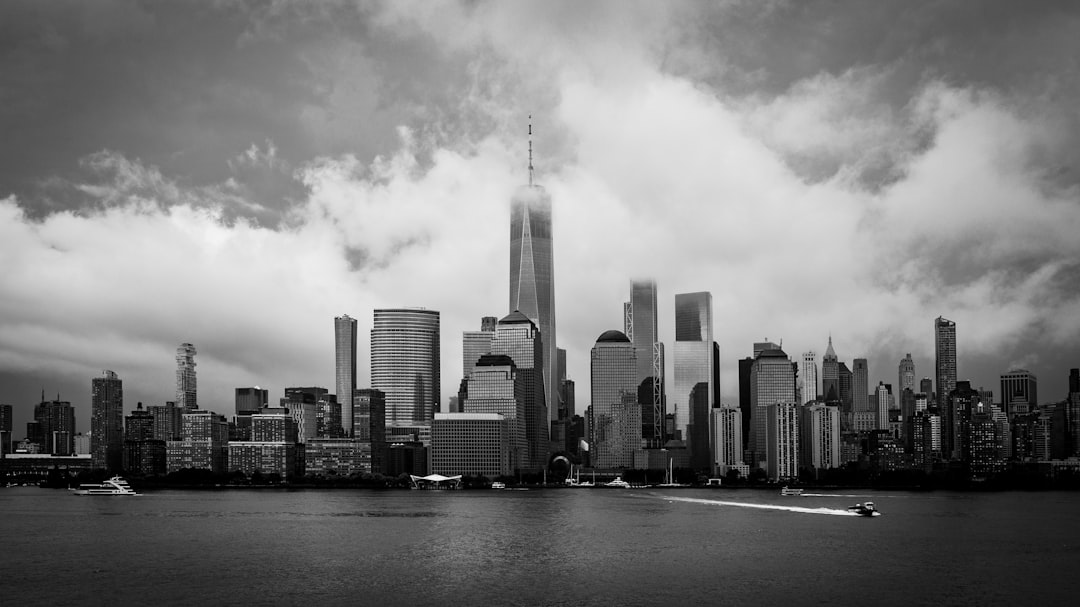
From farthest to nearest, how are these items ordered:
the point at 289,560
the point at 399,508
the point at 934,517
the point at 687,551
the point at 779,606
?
the point at 399,508, the point at 934,517, the point at 687,551, the point at 289,560, the point at 779,606

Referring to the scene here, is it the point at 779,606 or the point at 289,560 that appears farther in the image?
the point at 289,560

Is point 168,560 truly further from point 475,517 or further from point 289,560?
point 475,517

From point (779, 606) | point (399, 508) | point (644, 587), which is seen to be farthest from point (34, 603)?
point (399, 508)

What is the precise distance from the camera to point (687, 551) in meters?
88.2

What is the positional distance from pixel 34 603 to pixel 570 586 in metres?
30.2

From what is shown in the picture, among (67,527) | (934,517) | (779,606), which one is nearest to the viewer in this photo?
(779,606)

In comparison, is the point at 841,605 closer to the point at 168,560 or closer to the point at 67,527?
the point at 168,560

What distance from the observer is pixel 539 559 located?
82.6 metres

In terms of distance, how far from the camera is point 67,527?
4560 inches

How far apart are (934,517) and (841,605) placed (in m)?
80.1

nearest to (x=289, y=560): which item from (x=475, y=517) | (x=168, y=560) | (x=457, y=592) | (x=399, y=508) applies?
(x=168, y=560)

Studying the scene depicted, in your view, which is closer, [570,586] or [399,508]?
[570,586]

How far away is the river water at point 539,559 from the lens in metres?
64.9

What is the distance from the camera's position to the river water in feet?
213
